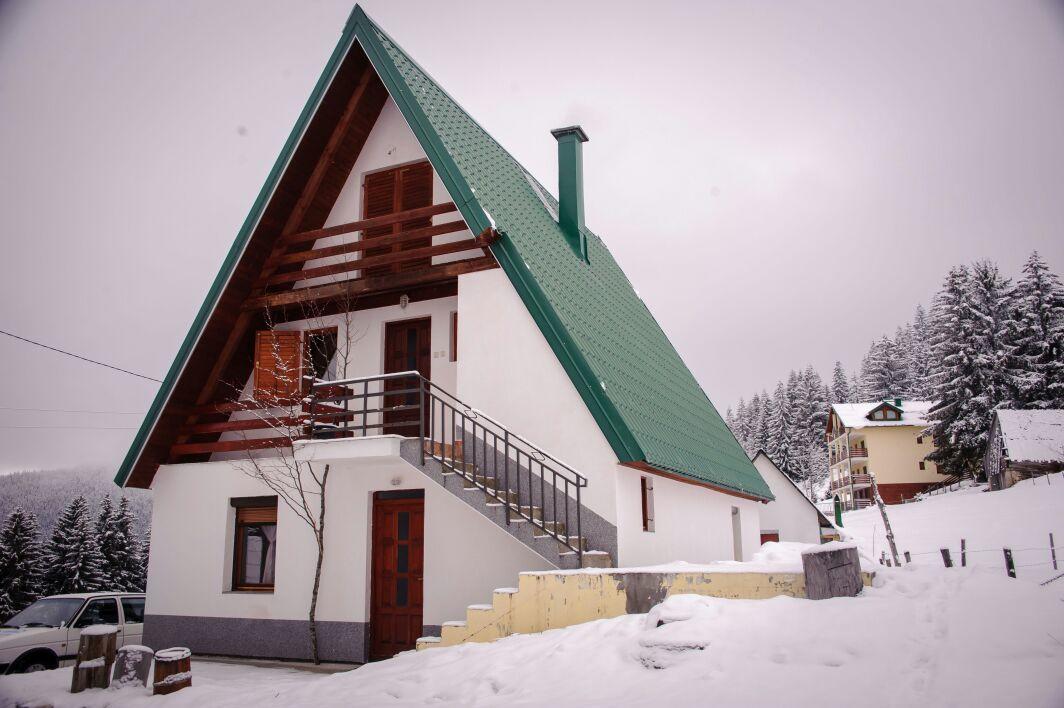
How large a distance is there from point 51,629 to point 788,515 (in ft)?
85.6

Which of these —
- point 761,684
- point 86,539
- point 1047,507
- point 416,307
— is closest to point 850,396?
point 1047,507

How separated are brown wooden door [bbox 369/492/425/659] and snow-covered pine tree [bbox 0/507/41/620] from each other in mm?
27599

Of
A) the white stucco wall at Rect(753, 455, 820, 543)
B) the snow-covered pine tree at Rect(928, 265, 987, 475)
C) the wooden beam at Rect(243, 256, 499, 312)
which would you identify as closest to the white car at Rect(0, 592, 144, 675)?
the wooden beam at Rect(243, 256, 499, 312)

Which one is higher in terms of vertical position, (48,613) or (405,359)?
(405,359)

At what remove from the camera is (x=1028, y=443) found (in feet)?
125

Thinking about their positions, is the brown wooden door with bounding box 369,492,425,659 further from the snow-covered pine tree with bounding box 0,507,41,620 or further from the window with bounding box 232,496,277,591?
the snow-covered pine tree with bounding box 0,507,41,620

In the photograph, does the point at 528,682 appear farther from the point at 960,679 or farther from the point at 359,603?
the point at 359,603

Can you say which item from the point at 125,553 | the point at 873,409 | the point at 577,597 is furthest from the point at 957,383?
the point at 125,553

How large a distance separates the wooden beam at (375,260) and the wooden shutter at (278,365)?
1018 mm

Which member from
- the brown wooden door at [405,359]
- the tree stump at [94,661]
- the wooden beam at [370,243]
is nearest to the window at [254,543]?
the brown wooden door at [405,359]

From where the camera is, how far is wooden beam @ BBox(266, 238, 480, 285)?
477 inches

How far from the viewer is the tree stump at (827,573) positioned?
6551mm

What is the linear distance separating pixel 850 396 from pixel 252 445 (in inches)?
3734

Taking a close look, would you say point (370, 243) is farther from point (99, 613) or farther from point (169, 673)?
point (99, 613)
